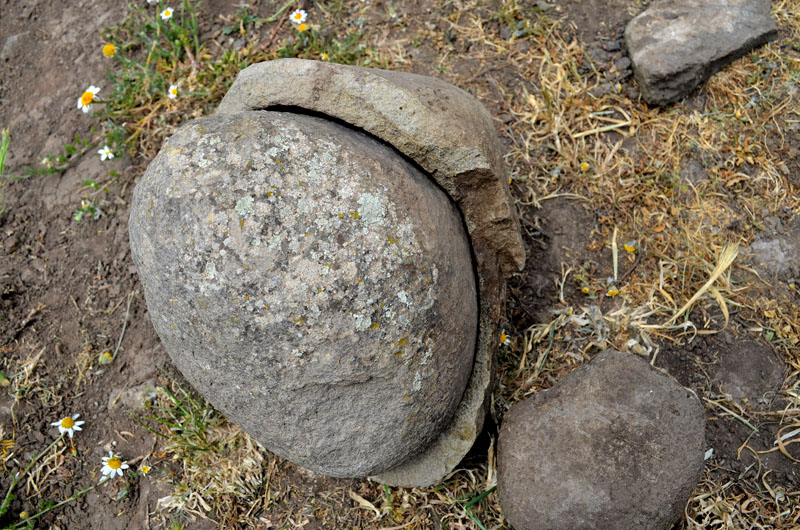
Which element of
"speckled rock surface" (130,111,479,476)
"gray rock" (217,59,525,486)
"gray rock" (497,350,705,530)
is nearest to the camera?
"speckled rock surface" (130,111,479,476)

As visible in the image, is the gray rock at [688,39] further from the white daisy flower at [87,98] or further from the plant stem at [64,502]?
the plant stem at [64,502]

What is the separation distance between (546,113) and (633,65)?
22.0 inches

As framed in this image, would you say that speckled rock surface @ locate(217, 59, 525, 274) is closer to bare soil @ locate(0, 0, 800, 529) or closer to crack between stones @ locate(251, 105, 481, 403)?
crack between stones @ locate(251, 105, 481, 403)

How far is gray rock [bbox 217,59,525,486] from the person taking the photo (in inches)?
92.9

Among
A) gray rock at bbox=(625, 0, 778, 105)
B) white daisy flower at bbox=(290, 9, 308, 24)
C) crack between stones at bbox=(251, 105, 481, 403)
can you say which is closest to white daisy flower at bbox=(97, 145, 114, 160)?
white daisy flower at bbox=(290, 9, 308, 24)

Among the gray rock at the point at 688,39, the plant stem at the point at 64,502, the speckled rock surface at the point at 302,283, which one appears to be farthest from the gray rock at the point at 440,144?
the plant stem at the point at 64,502

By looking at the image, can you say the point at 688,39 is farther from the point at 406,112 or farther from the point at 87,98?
the point at 87,98

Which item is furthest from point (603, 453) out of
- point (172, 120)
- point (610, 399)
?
point (172, 120)

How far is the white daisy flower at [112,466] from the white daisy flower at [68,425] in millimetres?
242

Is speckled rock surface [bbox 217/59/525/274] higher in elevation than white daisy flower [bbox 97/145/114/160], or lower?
higher

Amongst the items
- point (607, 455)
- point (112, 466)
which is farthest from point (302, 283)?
point (112, 466)

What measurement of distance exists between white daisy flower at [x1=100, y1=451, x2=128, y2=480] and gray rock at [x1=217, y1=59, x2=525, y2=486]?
4.26 feet

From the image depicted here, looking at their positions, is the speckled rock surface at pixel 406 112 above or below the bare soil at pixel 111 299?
above

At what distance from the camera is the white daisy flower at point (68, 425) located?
10.1 feet
